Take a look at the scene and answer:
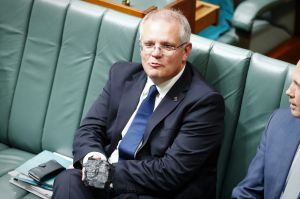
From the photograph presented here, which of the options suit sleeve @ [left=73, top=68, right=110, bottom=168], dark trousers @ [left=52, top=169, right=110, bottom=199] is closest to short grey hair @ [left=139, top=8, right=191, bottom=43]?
suit sleeve @ [left=73, top=68, right=110, bottom=168]

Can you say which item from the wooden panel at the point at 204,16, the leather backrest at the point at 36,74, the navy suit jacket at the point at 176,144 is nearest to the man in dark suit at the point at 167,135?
the navy suit jacket at the point at 176,144

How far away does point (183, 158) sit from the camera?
1831mm

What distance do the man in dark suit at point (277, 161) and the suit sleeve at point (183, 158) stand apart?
0.59 ft

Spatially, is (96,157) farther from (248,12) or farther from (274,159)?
(248,12)

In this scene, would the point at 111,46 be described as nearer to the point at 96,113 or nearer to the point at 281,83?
the point at 96,113

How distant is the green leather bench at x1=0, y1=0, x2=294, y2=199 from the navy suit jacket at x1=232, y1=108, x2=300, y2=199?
21cm

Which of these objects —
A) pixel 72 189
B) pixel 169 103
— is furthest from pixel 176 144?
pixel 72 189

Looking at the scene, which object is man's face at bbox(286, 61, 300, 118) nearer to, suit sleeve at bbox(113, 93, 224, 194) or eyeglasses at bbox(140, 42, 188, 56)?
suit sleeve at bbox(113, 93, 224, 194)

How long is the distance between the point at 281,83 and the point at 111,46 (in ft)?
2.55

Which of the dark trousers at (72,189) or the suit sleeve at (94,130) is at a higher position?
the suit sleeve at (94,130)

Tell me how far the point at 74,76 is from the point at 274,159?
1053mm

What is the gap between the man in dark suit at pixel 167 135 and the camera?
185 centimetres

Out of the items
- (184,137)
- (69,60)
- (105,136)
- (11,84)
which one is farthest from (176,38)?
(11,84)

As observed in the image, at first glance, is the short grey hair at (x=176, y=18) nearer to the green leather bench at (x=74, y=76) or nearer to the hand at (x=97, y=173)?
the green leather bench at (x=74, y=76)
